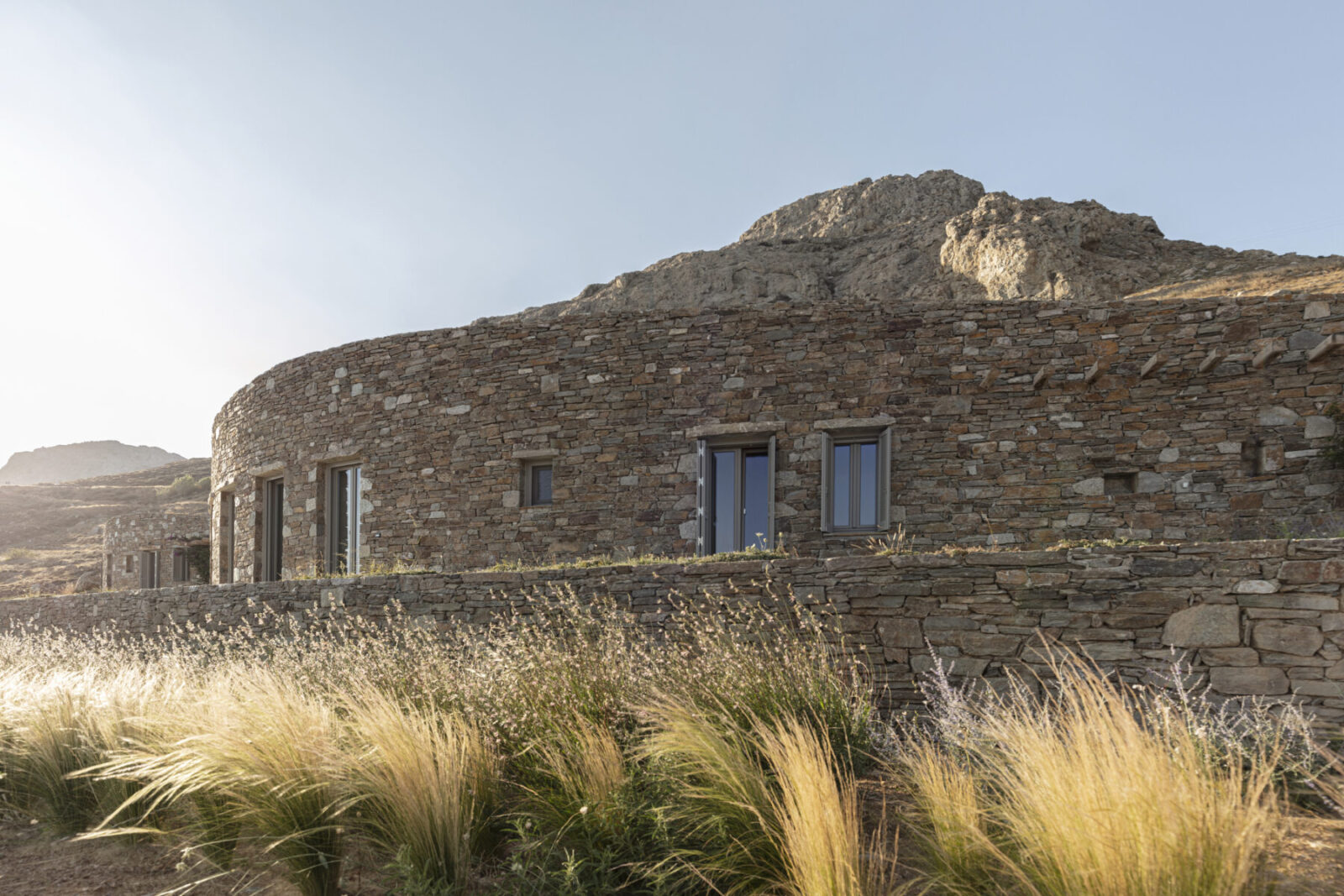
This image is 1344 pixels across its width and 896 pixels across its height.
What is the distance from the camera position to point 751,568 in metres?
5.56

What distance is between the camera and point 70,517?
31.7 meters

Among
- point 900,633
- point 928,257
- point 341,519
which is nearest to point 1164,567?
point 900,633

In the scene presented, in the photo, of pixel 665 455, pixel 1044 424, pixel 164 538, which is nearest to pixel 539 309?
pixel 164 538

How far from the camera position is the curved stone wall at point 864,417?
7.84m

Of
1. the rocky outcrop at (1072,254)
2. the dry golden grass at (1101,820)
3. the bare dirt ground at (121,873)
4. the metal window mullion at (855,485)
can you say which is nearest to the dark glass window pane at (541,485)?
the metal window mullion at (855,485)

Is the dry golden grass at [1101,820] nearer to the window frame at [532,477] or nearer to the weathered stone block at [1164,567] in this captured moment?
the weathered stone block at [1164,567]

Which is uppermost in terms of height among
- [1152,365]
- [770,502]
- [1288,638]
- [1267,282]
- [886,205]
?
[886,205]

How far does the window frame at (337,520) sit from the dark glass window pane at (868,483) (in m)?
6.72

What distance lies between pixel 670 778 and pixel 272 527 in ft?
35.8

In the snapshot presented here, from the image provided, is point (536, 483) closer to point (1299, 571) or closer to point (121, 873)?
point (121, 873)

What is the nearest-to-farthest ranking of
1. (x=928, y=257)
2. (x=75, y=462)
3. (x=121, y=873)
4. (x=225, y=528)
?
(x=121, y=873)
(x=225, y=528)
(x=928, y=257)
(x=75, y=462)

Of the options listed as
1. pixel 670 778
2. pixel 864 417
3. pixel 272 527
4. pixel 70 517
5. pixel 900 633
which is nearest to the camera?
pixel 670 778

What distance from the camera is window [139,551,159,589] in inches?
706

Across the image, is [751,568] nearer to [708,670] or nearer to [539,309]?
[708,670]
